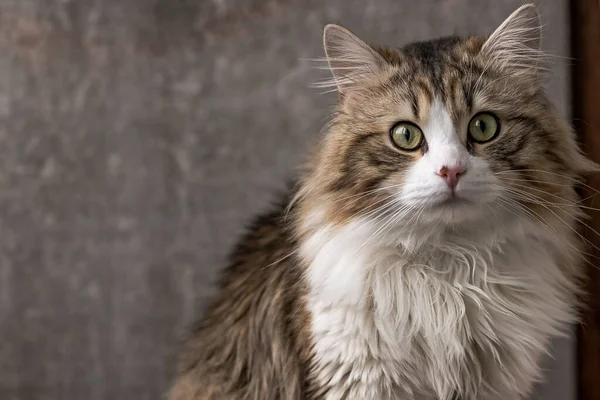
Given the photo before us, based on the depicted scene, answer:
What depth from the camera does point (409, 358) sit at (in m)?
1.23

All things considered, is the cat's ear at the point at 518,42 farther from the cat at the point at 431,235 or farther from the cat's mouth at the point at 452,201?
the cat's mouth at the point at 452,201

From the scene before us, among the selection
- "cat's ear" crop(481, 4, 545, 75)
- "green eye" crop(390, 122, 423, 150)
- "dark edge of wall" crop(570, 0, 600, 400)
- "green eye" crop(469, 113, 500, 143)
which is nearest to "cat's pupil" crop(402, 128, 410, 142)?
"green eye" crop(390, 122, 423, 150)

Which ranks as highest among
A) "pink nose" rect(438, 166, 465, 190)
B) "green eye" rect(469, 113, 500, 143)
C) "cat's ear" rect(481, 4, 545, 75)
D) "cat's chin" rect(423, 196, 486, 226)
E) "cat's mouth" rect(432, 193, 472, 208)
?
"cat's ear" rect(481, 4, 545, 75)

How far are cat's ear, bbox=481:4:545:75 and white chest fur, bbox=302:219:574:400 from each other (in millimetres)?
353

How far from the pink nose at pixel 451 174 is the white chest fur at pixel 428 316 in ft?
0.62

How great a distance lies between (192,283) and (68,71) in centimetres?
78

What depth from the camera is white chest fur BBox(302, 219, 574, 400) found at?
1.21m

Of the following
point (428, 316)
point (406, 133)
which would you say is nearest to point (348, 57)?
point (406, 133)

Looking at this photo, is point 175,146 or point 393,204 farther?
point 175,146

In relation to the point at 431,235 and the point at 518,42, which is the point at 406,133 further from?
the point at 518,42

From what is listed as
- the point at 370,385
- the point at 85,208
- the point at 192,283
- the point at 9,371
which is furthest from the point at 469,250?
the point at 9,371

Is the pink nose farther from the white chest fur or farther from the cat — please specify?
the white chest fur

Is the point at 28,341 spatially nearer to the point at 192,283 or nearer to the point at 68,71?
the point at 192,283

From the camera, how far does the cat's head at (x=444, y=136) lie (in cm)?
112
